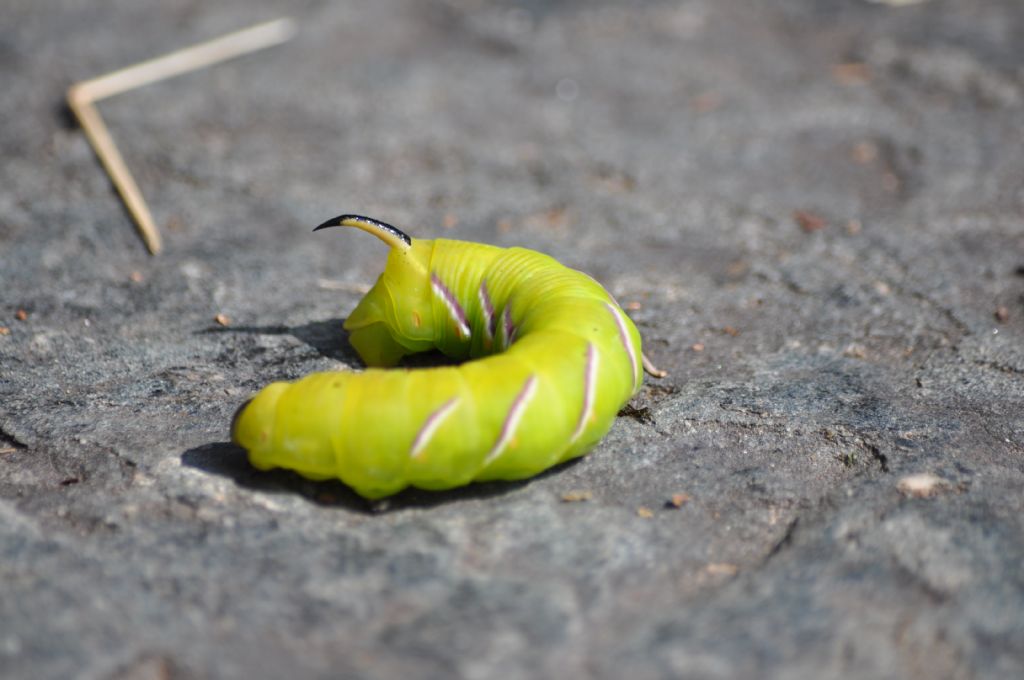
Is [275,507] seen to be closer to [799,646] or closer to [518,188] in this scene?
[799,646]

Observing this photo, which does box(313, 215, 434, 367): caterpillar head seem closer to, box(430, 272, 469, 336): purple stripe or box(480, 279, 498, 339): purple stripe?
box(430, 272, 469, 336): purple stripe

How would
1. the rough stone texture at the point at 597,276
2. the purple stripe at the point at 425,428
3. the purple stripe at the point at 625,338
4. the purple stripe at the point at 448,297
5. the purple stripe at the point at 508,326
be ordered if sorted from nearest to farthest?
the rough stone texture at the point at 597,276 → the purple stripe at the point at 425,428 → the purple stripe at the point at 625,338 → the purple stripe at the point at 508,326 → the purple stripe at the point at 448,297

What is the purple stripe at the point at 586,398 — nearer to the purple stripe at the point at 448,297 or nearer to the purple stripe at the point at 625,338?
the purple stripe at the point at 625,338

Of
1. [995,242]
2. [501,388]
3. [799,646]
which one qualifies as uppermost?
[501,388]

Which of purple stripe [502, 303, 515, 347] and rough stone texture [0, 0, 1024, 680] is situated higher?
purple stripe [502, 303, 515, 347]

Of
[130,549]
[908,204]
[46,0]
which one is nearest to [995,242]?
[908,204]

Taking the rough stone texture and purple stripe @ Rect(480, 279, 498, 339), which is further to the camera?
purple stripe @ Rect(480, 279, 498, 339)

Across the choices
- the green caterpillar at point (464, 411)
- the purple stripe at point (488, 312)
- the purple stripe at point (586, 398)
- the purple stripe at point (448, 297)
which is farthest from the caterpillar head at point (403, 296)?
the purple stripe at point (586, 398)

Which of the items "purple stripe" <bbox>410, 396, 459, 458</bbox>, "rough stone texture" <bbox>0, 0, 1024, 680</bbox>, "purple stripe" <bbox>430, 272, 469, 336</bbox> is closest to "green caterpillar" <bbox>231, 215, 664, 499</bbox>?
"purple stripe" <bbox>410, 396, 459, 458</bbox>
